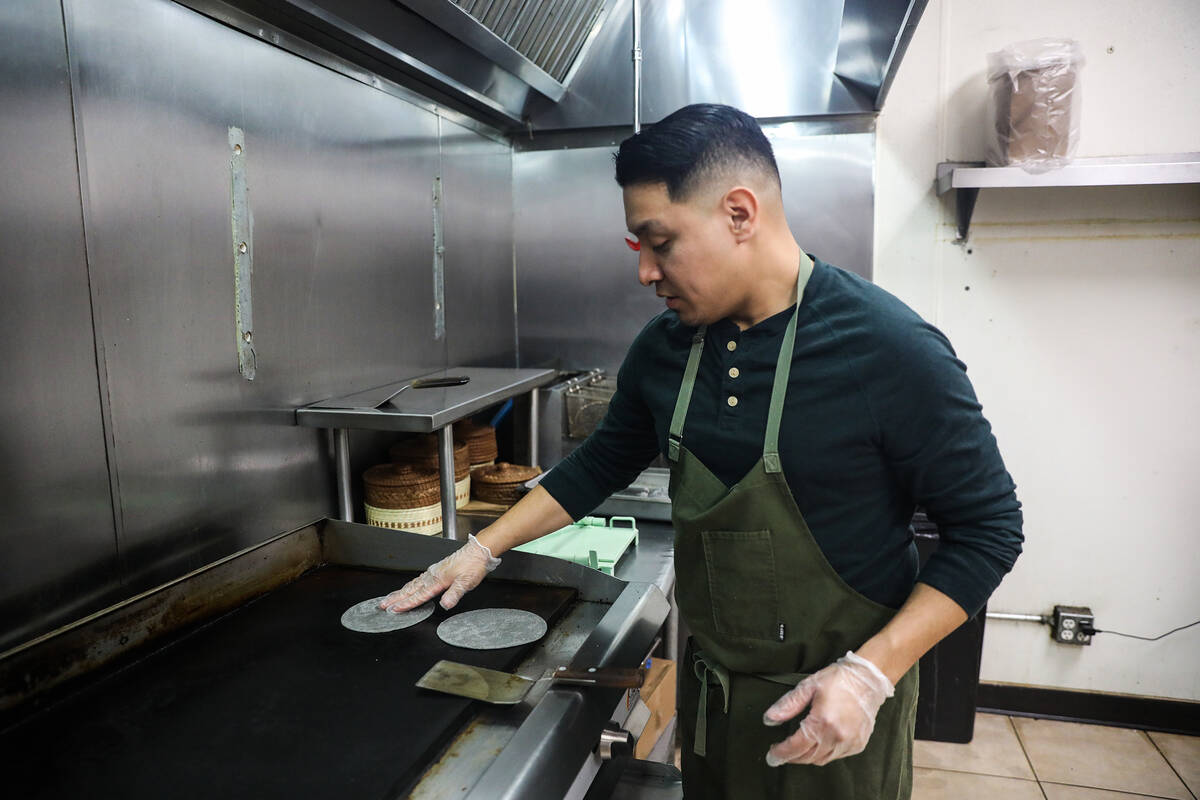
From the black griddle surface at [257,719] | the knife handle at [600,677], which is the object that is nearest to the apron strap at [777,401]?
the knife handle at [600,677]

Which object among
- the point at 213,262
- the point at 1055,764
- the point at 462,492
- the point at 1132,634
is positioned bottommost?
the point at 1055,764

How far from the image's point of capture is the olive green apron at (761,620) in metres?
1.13

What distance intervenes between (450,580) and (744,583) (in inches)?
20.6

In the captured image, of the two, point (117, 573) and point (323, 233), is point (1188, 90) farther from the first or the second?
point (117, 573)

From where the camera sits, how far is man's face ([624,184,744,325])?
1.10 m

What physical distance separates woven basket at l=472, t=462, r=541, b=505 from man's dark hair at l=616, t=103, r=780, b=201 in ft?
3.99

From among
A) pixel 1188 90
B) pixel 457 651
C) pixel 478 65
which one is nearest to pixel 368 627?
pixel 457 651

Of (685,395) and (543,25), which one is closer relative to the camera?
(685,395)

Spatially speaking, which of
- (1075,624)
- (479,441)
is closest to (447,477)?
(479,441)

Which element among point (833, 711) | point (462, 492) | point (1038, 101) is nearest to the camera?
point (833, 711)

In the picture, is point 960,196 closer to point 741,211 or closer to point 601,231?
point 601,231

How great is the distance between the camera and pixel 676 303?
1.17m

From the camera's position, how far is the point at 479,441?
2.39 m

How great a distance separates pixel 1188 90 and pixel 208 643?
3155 millimetres
